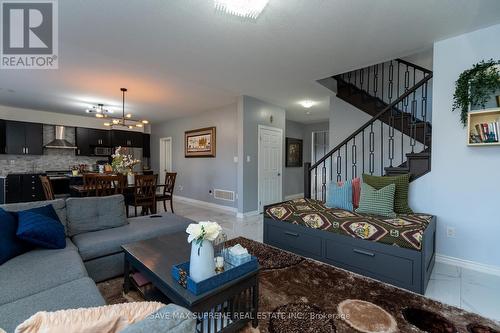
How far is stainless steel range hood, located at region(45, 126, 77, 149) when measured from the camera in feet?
20.5

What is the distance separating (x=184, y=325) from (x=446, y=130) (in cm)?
334

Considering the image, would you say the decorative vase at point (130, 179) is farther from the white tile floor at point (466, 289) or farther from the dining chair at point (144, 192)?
the white tile floor at point (466, 289)

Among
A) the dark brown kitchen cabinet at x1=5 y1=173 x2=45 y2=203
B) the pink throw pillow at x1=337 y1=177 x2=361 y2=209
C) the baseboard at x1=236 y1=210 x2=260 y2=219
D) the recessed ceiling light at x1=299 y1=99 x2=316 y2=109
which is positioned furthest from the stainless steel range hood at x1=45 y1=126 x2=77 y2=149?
the pink throw pillow at x1=337 y1=177 x2=361 y2=209

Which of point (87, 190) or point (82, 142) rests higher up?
point (82, 142)

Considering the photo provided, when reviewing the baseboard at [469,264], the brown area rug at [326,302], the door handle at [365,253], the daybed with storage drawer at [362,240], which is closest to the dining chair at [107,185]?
the brown area rug at [326,302]

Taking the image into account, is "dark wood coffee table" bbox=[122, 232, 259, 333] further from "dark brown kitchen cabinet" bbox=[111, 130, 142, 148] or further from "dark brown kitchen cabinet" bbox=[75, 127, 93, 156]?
"dark brown kitchen cabinet" bbox=[111, 130, 142, 148]

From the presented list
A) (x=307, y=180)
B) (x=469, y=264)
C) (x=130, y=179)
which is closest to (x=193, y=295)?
(x=307, y=180)

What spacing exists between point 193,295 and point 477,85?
329 centimetres

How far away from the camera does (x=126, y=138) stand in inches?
300

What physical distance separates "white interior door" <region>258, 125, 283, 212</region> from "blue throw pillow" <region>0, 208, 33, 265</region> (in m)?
3.97

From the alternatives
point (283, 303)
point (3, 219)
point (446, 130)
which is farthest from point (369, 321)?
point (3, 219)

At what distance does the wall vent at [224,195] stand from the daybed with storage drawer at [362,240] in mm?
2462

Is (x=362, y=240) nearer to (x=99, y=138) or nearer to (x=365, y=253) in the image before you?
(x=365, y=253)

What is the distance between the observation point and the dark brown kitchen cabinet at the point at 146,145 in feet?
26.8
